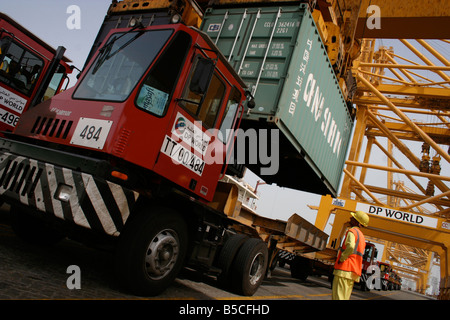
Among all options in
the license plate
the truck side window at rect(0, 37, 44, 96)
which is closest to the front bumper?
the license plate

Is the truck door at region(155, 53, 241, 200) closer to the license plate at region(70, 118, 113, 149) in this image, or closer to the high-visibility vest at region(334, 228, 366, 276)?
the license plate at region(70, 118, 113, 149)

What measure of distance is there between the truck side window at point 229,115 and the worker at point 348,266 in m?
2.11

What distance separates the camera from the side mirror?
12.2 ft

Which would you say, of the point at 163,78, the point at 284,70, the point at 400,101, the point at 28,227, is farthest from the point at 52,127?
the point at 400,101

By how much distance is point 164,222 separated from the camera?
3.64 meters

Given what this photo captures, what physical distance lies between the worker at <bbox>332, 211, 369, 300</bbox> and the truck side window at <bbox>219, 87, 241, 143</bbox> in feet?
6.92

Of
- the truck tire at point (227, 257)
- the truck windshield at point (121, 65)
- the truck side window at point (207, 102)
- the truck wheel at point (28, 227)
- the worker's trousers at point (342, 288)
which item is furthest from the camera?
the truck tire at point (227, 257)

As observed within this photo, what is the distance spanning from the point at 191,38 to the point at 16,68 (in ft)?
12.5

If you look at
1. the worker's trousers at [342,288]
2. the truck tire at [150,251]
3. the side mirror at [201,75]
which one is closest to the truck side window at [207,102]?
the side mirror at [201,75]

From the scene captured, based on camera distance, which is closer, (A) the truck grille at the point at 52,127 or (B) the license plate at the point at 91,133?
(B) the license plate at the point at 91,133

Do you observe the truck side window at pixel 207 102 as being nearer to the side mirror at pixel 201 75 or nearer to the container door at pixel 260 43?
the side mirror at pixel 201 75

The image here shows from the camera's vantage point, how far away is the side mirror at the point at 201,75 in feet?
12.2
